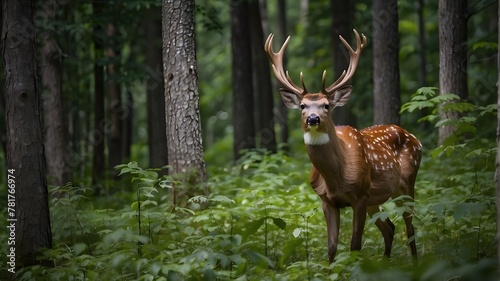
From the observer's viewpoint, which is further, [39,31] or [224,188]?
[39,31]

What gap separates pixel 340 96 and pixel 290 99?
21.4 inches

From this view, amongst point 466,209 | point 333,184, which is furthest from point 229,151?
point 466,209

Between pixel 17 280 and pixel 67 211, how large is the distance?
1300mm

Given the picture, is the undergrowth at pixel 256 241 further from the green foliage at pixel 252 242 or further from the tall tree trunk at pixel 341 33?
the tall tree trunk at pixel 341 33

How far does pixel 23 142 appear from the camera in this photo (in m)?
6.81

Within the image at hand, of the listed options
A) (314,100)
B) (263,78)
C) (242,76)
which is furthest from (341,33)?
(314,100)

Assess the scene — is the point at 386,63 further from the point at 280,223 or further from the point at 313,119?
the point at 280,223

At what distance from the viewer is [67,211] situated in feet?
24.8

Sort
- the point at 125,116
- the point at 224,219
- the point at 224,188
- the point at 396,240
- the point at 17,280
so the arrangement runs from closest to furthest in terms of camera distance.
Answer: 1. the point at 17,280
2. the point at 224,219
3. the point at 396,240
4. the point at 224,188
5. the point at 125,116

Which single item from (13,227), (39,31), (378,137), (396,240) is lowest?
(396,240)

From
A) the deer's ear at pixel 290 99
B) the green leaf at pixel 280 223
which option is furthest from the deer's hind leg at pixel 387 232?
the green leaf at pixel 280 223

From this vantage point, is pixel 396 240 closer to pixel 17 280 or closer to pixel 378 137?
pixel 378 137

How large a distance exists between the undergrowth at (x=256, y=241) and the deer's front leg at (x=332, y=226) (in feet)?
0.55

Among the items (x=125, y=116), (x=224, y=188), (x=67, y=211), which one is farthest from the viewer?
(x=125, y=116)
